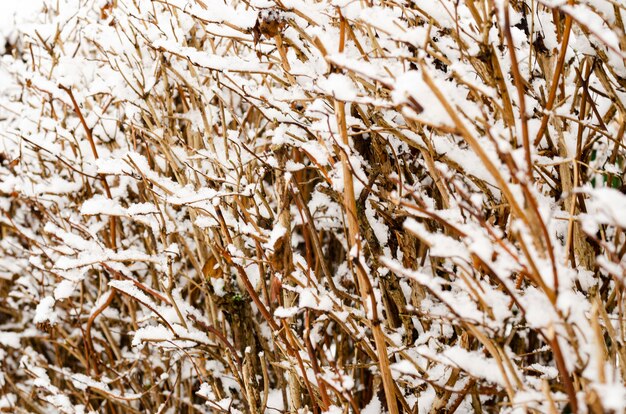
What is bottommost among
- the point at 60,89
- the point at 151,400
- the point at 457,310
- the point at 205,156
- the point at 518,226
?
the point at 151,400

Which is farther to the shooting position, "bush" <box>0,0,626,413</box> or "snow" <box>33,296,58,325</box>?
"snow" <box>33,296,58,325</box>

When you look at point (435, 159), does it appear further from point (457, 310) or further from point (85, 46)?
point (85, 46)

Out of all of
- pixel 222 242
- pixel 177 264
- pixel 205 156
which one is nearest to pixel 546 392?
pixel 205 156

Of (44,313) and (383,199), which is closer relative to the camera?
(383,199)

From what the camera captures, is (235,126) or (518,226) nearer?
(518,226)

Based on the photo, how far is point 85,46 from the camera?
3496mm

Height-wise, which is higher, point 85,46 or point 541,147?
point 85,46

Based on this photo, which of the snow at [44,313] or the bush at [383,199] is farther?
the snow at [44,313]

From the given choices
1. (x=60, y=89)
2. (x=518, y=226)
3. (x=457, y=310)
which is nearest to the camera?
(x=518, y=226)

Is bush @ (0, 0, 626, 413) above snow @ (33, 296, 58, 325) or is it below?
above

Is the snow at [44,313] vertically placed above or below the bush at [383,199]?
below

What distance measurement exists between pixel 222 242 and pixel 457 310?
1.24m

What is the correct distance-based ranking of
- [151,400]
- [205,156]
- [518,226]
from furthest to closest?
[151,400]
[205,156]
[518,226]

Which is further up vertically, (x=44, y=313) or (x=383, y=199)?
(x=383, y=199)
